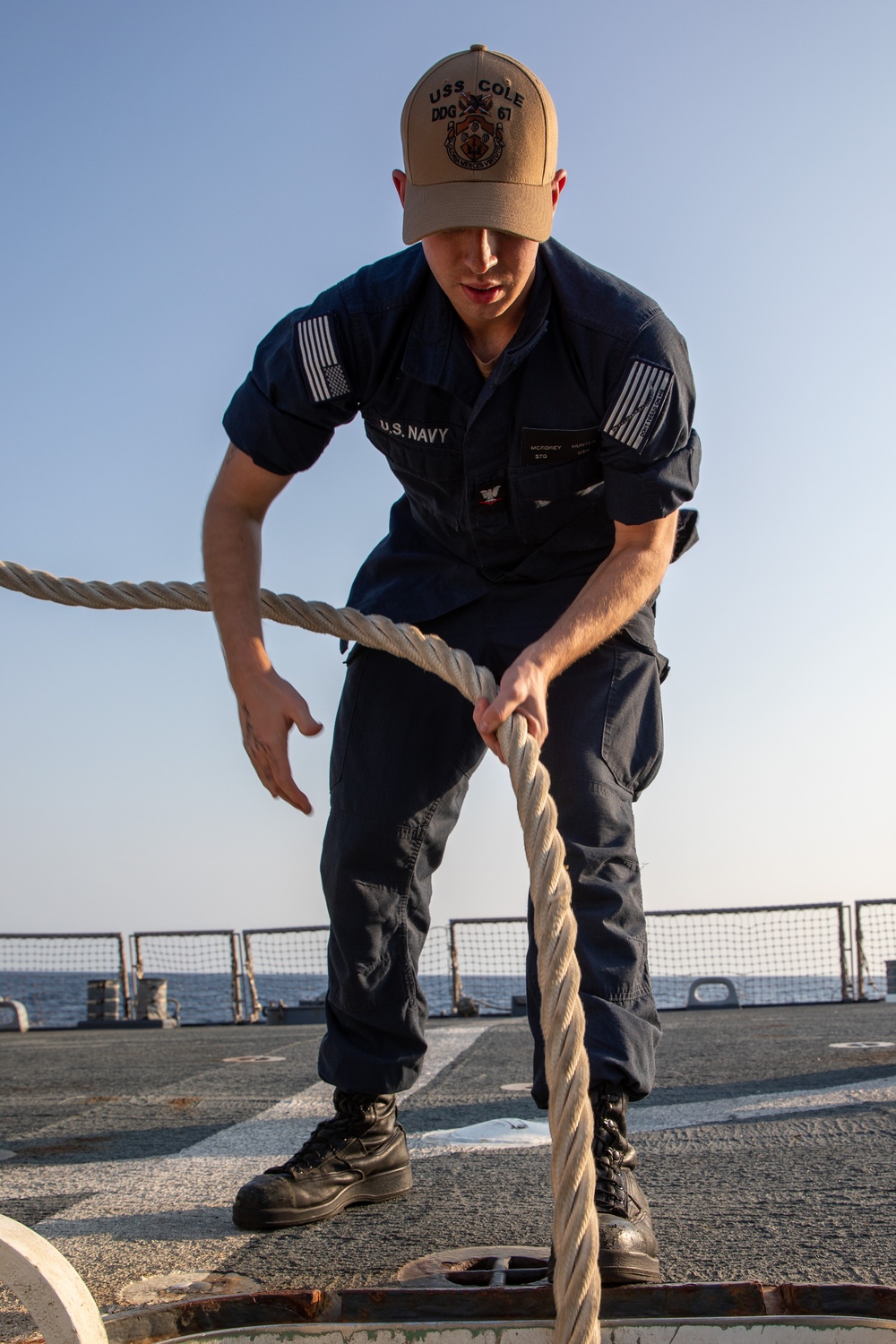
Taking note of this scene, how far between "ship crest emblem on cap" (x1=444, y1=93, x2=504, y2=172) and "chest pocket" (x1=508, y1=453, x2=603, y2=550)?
1.83 ft

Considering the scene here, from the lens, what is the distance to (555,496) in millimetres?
2154

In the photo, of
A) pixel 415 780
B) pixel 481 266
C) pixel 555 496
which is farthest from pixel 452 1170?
Result: pixel 481 266

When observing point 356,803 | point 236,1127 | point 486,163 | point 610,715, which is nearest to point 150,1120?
point 236,1127

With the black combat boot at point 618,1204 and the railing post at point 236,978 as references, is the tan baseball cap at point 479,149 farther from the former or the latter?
the railing post at point 236,978

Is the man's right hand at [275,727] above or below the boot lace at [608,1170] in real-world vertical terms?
above

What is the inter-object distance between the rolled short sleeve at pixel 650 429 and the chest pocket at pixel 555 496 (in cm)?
9

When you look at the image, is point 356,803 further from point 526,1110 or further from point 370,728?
point 526,1110

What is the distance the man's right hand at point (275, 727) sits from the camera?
1861 millimetres

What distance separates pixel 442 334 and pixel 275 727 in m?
0.83

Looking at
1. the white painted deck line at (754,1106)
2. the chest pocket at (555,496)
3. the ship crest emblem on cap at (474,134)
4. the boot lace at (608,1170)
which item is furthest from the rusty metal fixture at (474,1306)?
the ship crest emblem on cap at (474,134)

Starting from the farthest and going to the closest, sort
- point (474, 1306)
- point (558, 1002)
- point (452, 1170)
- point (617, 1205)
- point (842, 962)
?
1. point (842, 962)
2. point (452, 1170)
3. point (617, 1205)
4. point (474, 1306)
5. point (558, 1002)

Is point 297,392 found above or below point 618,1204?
above

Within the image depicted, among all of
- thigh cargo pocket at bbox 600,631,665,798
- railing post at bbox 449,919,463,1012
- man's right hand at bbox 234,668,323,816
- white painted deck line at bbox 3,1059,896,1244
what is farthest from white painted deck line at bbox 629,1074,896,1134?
railing post at bbox 449,919,463,1012

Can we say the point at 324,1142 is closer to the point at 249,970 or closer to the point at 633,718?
the point at 633,718
